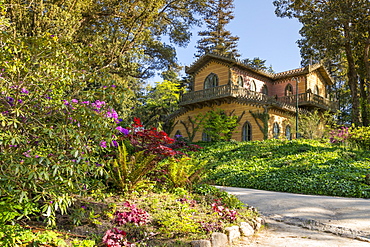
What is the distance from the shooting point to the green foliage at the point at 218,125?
21.2 meters

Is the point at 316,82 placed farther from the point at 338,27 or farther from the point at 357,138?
the point at 357,138

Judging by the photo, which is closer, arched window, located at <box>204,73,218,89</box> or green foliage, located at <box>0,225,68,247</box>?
green foliage, located at <box>0,225,68,247</box>

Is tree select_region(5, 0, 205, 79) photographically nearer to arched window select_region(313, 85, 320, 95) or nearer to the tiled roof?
the tiled roof

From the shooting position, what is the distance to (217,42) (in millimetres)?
45750

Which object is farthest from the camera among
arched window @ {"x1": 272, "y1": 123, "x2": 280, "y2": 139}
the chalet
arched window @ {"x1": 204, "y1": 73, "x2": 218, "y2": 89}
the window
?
the window

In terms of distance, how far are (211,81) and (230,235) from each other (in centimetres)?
2253

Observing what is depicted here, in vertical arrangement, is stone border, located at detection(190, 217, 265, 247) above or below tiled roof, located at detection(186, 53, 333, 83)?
below

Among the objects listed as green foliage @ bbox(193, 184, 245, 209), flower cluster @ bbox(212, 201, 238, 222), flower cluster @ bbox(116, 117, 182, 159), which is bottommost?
flower cluster @ bbox(212, 201, 238, 222)

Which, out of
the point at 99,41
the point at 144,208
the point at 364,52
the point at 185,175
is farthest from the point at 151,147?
the point at 364,52

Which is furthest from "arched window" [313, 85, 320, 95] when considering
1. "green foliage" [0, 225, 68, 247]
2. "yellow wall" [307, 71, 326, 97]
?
"green foliage" [0, 225, 68, 247]

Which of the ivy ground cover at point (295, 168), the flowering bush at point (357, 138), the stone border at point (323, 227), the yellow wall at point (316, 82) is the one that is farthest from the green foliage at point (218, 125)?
the stone border at point (323, 227)

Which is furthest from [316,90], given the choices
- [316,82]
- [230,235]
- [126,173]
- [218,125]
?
[230,235]

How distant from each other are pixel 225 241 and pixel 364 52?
25220 millimetres

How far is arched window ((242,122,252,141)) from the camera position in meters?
23.2
